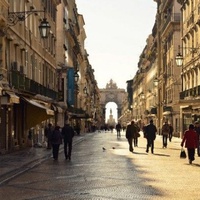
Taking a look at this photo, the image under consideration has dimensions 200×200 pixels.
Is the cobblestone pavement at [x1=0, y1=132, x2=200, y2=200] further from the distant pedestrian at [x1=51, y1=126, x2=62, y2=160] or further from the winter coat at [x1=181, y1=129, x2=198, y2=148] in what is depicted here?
the distant pedestrian at [x1=51, y1=126, x2=62, y2=160]

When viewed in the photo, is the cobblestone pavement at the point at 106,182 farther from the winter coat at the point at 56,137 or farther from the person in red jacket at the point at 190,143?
the winter coat at the point at 56,137

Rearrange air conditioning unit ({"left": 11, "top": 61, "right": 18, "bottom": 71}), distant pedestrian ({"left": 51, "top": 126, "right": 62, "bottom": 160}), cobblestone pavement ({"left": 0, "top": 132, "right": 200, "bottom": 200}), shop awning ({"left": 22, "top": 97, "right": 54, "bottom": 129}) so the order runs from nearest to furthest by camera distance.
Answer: cobblestone pavement ({"left": 0, "top": 132, "right": 200, "bottom": 200}) < distant pedestrian ({"left": 51, "top": 126, "right": 62, "bottom": 160}) < air conditioning unit ({"left": 11, "top": 61, "right": 18, "bottom": 71}) < shop awning ({"left": 22, "top": 97, "right": 54, "bottom": 129})

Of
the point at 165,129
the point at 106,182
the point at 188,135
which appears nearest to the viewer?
the point at 106,182

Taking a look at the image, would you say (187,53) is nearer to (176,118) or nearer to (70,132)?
(176,118)

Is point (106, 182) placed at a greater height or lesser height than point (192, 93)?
lesser

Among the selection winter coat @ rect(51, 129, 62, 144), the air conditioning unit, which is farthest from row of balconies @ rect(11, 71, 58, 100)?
winter coat @ rect(51, 129, 62, 144)

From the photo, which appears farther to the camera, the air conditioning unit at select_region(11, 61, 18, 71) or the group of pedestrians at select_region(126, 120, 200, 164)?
the air conditioning unit at select_region(11, 61, 18, 71)

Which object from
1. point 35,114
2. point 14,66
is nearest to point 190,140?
point 14,66

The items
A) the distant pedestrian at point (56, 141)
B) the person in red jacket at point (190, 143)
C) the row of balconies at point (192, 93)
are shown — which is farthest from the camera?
the row of balconies at point (192, 93)

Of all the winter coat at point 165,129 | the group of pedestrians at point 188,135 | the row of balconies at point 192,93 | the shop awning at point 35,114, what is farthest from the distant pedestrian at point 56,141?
the row of balconies at point 192,93

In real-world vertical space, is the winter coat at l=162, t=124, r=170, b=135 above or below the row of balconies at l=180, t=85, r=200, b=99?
below

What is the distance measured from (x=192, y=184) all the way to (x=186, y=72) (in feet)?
129

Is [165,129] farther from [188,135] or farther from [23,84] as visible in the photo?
[188,135]

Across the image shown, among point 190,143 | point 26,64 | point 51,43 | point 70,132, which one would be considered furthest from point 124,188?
point 51,43
